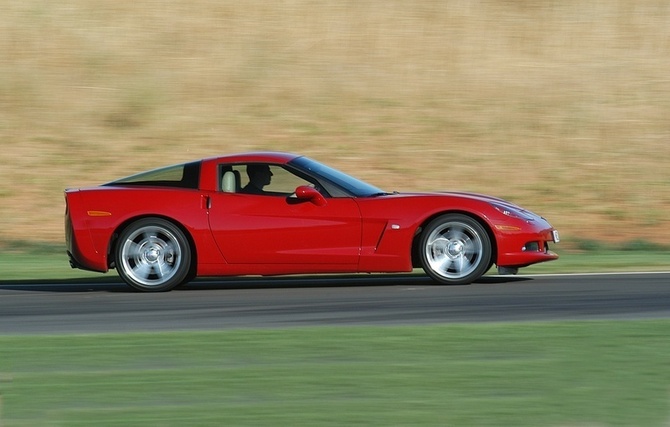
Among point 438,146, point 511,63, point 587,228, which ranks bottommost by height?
point 587,228

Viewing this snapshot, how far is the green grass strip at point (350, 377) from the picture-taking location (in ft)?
17.0

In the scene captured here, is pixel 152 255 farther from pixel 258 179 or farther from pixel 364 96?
pixel 364 96

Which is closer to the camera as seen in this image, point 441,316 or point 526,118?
point 441,316

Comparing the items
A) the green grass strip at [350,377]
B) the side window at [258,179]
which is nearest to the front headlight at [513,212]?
the side window at [258,179]

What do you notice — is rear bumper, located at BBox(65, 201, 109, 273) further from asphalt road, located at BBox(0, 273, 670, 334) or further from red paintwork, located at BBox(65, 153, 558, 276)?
asphalt road, located at BBox(0, 273, 670, 334)

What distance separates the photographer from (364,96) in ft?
74.7

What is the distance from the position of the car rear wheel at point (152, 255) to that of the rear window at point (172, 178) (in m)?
0.43

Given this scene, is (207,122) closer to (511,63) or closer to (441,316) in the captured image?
(511,63)

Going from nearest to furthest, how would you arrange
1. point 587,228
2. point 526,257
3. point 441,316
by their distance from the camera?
point 441,316 → point 526,257 → point 587,228

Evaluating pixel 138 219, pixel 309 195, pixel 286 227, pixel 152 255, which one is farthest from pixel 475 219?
pixel 138 219

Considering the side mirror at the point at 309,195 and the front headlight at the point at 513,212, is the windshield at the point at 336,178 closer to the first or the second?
the side mirror at the point at 309,195

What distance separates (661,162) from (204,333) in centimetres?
1418

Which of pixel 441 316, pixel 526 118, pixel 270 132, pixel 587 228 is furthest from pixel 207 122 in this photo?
pixel 441 316

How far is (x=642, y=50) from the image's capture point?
81.1 ft
